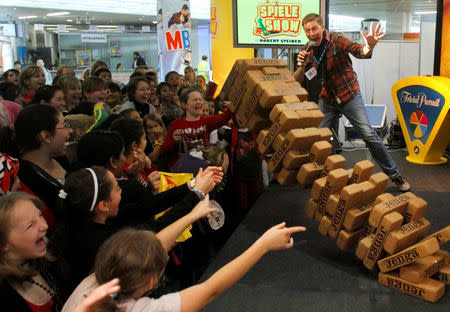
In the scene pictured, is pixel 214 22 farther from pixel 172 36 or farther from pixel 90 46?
pixel 90 46

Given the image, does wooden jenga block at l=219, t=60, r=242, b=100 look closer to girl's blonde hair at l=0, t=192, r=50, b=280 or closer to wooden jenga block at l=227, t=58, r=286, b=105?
wooden jenga block at l=227, t=58, r=286, b=105

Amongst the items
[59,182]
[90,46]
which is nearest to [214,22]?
[59,182]

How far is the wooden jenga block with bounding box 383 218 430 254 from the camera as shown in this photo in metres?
2.53

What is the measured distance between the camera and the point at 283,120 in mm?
2926

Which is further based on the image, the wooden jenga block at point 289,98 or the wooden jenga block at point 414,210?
the wooden jenga block at point 289,98

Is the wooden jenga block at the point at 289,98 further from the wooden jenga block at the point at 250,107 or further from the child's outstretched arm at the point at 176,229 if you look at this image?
the child's outstretched arm at the point at 176,229

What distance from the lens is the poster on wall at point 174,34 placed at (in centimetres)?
773

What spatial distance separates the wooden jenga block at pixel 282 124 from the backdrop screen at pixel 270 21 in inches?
107

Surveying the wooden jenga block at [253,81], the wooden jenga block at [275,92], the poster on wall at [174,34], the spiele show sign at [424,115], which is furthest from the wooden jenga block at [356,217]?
the poster on wall at [174,34]

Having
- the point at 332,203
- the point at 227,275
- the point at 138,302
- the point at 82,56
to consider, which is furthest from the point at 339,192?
the point at 82,56

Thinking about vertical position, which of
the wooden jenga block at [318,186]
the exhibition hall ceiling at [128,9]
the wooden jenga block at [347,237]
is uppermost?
A: the exhibition hall ceiling at [128,9]

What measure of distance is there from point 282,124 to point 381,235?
88 cm

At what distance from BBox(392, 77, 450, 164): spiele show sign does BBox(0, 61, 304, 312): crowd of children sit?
2363 millimetres

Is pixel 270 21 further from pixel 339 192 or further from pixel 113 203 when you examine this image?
pixel 113 203
